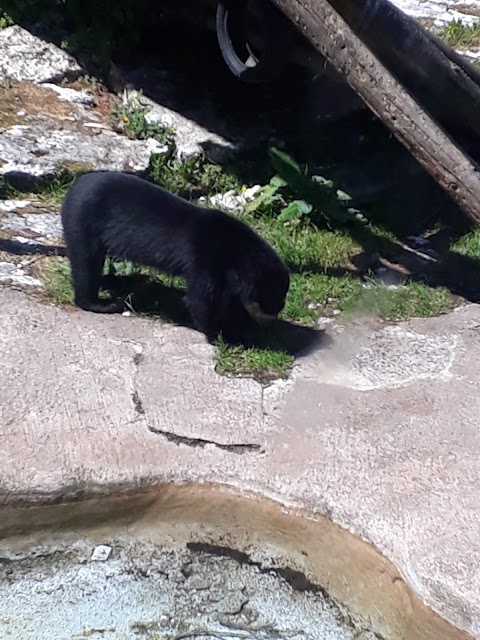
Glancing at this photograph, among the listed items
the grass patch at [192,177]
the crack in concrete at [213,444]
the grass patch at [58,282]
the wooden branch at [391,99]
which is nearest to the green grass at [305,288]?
the grass patch at [58,282]

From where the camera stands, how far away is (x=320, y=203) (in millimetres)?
6520

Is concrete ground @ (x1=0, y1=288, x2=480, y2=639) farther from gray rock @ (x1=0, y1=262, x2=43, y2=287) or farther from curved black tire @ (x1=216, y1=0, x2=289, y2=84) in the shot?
curved black tire @ (x1=216, y1=0, x2=289, y2=84)

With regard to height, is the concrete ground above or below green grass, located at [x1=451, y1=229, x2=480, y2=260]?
below

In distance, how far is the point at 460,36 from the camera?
8.43 metres

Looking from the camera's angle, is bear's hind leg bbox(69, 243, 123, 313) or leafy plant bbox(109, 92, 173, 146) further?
leafy plant bbox(109, 92, 173, 146)

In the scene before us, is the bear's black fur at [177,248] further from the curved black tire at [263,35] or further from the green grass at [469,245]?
the green grass at [469,245]

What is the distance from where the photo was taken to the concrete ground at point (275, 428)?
13.0 ft

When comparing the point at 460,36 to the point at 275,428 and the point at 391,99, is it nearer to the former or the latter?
the point at 391,99

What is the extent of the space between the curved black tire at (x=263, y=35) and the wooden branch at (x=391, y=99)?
0.70 metres

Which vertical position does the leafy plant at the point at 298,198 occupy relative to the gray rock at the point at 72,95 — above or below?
above

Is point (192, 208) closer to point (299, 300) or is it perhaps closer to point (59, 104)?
point (299, 300)

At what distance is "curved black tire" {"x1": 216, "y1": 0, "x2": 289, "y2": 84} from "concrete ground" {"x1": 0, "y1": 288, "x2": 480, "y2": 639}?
74.2 inches

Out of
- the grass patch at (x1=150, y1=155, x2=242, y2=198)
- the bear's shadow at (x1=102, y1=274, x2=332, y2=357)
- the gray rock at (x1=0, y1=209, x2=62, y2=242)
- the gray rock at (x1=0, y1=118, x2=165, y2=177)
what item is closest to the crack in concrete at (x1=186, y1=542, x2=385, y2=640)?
the bear's shadow at (x1=102, y1=274, x2=332, y2=357)

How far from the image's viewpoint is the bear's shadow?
528 centimetres
